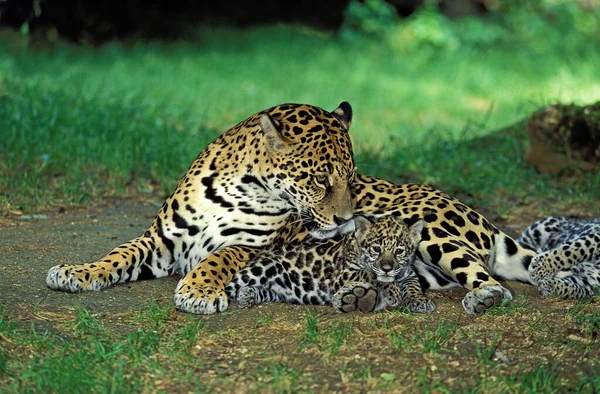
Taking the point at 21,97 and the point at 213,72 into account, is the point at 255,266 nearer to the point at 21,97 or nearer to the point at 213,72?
the point at 21,97

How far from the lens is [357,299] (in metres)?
5.95

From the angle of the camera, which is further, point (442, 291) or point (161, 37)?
point (161, 37)

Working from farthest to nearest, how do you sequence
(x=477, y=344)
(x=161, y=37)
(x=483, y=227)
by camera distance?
(x=161, y=37)
(x=483, y=227)
(x=477, y=344)

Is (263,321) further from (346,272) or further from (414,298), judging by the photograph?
(414,298)

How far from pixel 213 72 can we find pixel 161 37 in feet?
9.74

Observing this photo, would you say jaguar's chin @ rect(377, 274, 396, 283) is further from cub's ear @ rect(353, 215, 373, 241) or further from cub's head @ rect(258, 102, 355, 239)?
cub's head @ rect(258, 102, 355, 239)

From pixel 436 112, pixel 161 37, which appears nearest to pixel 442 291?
pixel 436 112

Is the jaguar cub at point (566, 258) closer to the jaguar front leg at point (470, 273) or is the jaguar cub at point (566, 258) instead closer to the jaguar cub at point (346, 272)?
the jaguar front leg at point (470, 273)

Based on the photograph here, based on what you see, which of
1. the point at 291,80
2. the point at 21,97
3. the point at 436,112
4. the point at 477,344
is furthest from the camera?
the point at 291,80

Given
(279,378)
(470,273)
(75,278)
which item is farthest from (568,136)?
(279,378)

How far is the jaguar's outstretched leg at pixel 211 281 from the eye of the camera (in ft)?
19.8

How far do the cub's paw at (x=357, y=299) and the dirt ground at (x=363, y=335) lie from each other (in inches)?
2.8

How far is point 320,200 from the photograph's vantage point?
256 inches

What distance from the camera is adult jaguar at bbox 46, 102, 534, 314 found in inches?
255
